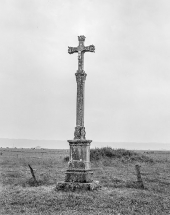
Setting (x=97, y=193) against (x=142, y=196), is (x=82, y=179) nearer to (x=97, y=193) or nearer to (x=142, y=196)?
(x=97, y=193)

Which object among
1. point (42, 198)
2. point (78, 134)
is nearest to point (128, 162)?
point (78, 134)

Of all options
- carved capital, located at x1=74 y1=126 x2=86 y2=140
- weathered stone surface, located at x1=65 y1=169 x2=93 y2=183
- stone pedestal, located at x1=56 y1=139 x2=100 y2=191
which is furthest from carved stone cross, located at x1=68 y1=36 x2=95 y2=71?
weathered stone surface, located at x1=65 y1=169 x2=93 y2=183

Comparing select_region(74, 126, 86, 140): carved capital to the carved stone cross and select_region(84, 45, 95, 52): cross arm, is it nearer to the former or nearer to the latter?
the carved stone cross

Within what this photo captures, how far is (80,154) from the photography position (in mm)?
11531

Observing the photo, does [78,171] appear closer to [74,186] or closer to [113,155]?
[74,186]

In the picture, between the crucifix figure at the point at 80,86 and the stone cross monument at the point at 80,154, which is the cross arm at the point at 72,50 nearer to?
the crucifix figure at the point at 80,86

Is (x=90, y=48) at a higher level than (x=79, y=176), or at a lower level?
higher

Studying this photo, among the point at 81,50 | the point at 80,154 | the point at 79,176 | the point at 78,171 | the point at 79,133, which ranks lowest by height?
the point at 79,176

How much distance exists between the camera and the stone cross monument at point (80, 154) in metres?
11.1

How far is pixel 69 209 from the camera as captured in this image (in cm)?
776

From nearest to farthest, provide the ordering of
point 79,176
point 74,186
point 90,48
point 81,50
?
point 74,186 → point 79,176 → point 90,48 → point 81,50

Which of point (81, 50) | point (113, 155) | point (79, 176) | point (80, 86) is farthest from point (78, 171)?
point (113, 155)

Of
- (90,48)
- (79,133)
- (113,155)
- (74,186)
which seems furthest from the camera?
(113,155)

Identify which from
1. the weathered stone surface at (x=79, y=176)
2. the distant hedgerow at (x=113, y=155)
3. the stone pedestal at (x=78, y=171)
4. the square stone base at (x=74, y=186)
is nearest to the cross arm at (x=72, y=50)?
the stone pedestal at (x=78, y=171)
